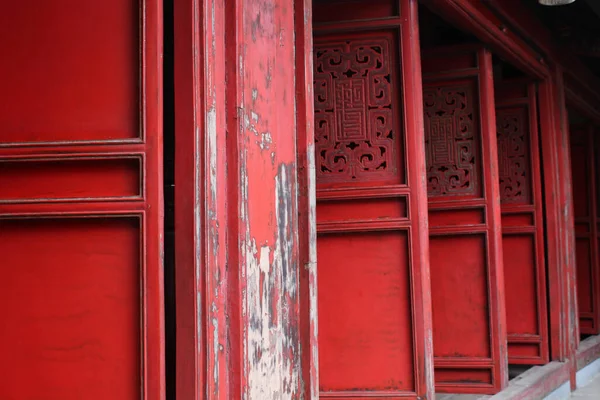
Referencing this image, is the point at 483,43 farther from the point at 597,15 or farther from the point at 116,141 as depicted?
the point at 116,141

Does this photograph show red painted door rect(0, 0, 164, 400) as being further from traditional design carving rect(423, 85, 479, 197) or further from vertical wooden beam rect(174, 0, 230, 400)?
traditional design carving rect(423, 85, 479, 197)

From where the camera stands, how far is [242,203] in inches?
94.3

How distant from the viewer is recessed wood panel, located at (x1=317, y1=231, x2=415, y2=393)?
3.89 metres

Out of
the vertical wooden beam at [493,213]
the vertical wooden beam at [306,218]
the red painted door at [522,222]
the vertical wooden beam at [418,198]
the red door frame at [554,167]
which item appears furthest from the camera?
the red painted door at [522,222]

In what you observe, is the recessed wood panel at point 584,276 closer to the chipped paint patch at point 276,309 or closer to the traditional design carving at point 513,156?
the traditional design carving at point 513,156

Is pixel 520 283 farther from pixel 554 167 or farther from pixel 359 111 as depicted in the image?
pixel 359 111

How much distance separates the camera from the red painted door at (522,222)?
653 cm

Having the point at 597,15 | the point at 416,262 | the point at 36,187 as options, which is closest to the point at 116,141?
the point at 36,187

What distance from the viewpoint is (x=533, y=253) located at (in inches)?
259

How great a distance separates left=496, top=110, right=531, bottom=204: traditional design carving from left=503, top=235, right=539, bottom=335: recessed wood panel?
36 cm

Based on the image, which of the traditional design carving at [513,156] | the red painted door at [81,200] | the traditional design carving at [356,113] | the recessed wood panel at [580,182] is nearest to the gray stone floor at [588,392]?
the traditional design carving at [513,156]

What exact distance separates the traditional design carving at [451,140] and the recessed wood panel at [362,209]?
1.51 metres

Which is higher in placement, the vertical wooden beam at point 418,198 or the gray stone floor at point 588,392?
the vertical wooden beam at point 418,198

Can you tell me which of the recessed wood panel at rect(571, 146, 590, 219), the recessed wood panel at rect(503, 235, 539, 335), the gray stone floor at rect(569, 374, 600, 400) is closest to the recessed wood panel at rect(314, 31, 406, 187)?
the recessed wood panel at rect(503, 235, 539, 335)
